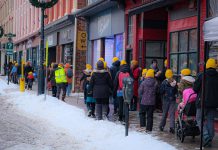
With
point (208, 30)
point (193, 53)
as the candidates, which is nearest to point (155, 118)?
point (193, 53)

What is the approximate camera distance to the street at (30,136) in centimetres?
1035

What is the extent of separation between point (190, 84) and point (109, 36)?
41.7ft

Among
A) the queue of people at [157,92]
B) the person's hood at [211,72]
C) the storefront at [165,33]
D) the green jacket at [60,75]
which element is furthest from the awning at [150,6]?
the person's hood at [211,72]

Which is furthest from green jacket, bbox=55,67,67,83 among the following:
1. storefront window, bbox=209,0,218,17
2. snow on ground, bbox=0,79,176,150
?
storefront window, bbox=209,0,218,17

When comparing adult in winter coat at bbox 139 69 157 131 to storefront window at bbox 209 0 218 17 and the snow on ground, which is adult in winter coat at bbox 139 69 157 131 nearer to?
the snow on ground

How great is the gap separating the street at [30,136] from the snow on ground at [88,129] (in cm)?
31

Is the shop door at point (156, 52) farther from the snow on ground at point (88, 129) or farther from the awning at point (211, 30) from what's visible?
the awning at point (211, 30)

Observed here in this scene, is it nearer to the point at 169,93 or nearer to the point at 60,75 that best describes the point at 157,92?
the point at 169,93

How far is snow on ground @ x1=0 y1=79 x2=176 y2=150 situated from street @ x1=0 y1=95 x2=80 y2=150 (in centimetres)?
31

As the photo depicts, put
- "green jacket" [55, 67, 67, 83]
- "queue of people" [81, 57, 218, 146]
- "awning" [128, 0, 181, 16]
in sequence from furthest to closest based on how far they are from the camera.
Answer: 1. "green jacket" [55, 67, 67, 83]
2. "awning" [128, 0, 181, 16]
3. "queue of people" [81, 57, 218, 146]

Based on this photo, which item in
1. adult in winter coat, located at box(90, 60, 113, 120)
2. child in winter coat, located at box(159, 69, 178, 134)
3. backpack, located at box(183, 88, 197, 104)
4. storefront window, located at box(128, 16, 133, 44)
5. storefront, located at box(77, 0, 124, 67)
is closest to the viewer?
backpack, located at box(183, 88, 197, 104)

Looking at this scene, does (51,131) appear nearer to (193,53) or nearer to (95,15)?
(193,53)

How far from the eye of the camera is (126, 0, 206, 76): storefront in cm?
1470

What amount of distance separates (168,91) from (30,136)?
3.57m
